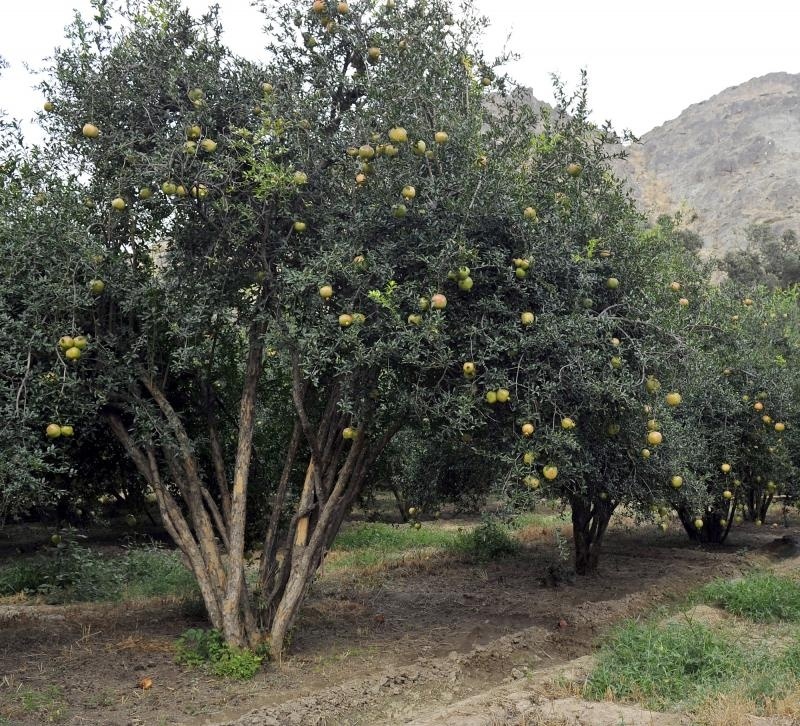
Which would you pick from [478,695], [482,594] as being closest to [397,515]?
[482,594]

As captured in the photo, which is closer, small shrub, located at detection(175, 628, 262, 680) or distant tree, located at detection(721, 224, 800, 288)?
small shrub, located at detection(175, 628, 262, 680)

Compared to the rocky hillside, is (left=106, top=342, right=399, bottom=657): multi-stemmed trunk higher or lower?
lower

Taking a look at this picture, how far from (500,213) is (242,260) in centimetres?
235

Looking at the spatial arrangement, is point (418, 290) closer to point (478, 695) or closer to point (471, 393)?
point (471, 393)

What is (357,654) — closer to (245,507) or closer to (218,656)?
(218,656)

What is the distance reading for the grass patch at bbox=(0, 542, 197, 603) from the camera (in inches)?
381

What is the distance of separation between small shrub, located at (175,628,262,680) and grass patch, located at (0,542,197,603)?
2055 mm

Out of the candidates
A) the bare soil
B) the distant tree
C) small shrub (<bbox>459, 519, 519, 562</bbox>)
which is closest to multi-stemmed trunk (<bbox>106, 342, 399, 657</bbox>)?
the bare soil

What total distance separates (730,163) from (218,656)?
65.5 meters

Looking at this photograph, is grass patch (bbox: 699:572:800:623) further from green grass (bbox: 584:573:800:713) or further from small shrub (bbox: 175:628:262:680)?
small shrub (bbox: 175:628:262:680)

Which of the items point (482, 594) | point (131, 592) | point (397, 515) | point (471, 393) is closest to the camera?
point (471, 393)

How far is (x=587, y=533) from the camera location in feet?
40.0

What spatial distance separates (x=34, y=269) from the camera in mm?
6324

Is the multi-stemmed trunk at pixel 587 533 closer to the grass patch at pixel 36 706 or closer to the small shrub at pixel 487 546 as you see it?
the small shrub at pixel 487 546
